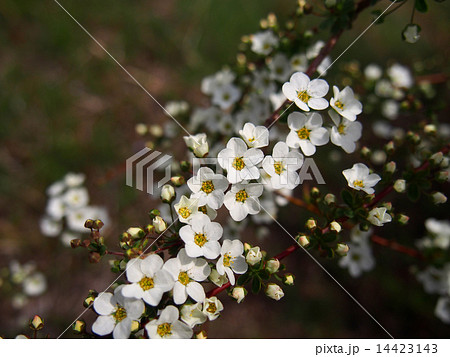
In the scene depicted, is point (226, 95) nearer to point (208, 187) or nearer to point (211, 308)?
point (208, 187)

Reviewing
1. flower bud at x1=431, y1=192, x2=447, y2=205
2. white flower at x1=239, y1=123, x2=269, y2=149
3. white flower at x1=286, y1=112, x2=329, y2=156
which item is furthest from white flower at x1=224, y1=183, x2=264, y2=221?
flower bud at x1=431, y1=192, x2=447, y2=205

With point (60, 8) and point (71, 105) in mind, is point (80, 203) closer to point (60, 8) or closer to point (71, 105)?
point (71, 105)

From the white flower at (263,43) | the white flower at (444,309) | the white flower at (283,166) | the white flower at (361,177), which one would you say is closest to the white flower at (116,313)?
the white flower at (283,166)

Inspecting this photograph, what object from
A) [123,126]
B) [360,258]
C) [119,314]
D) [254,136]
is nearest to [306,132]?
[254,136]

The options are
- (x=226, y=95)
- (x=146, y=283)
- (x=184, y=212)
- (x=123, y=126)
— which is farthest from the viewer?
(x=123, y=126)

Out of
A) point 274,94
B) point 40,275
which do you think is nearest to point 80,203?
point 40,275

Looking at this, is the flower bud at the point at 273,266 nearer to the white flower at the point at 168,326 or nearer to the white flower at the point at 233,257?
the white flower at the point at 233,257
